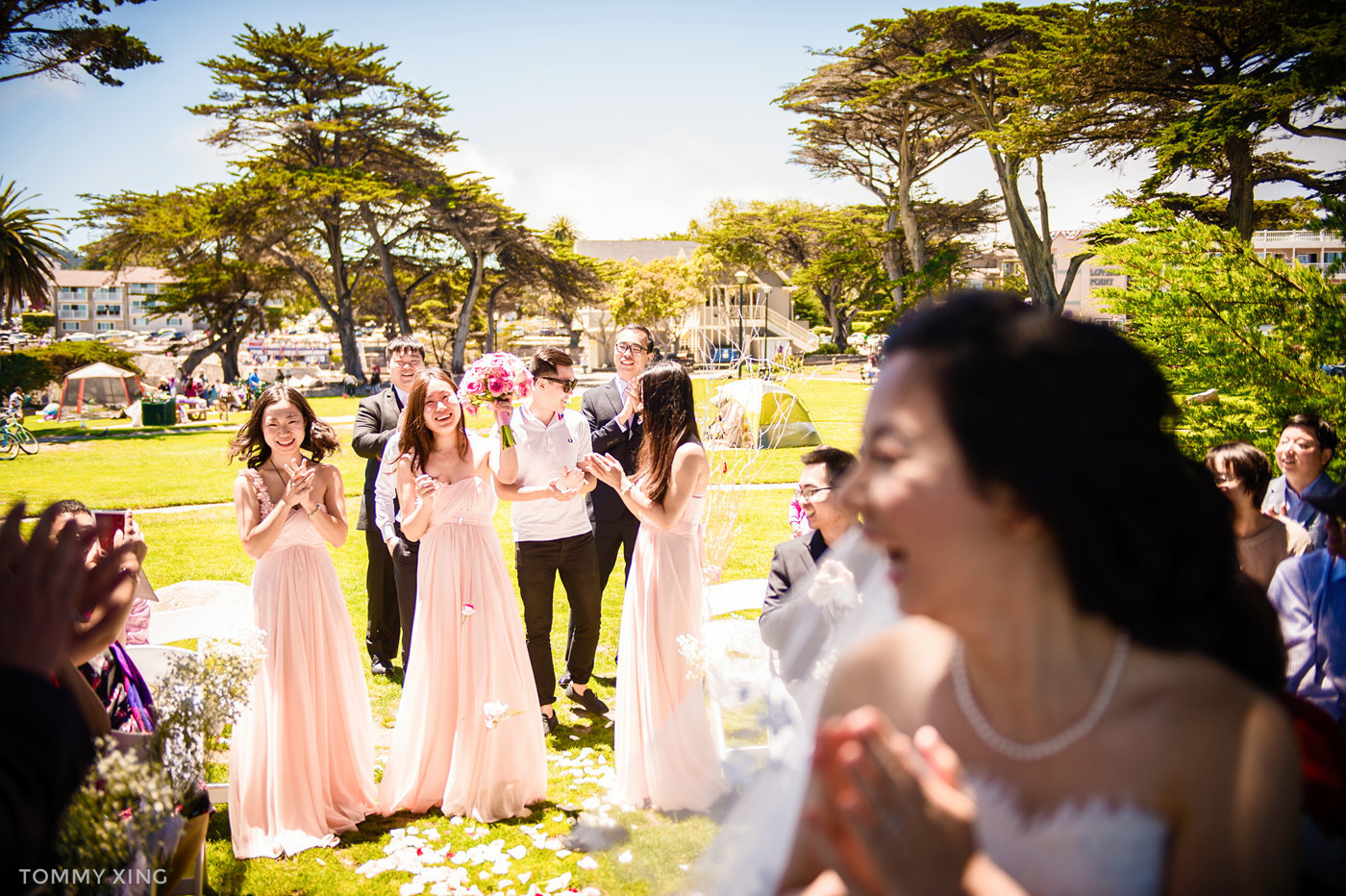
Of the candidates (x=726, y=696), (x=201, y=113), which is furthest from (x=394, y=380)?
(x=201, y=113)

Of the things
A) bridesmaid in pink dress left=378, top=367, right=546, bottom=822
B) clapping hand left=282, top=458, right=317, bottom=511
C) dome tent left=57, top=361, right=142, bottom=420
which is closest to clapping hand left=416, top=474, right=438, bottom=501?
bridesmaid in pink dress left=378, top=367, right=546, bottom=822

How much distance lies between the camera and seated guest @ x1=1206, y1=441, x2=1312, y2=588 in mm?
3648

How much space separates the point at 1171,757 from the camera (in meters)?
0.94

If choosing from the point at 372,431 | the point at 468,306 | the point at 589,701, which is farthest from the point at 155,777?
the point at 468,306

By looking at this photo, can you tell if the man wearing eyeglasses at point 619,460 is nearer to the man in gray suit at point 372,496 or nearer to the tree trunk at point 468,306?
the man in gray suit at point 372,496

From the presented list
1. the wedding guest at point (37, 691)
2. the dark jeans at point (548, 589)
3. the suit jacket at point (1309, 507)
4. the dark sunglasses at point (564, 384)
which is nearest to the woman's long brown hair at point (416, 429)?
the dark sunglasses at point (564, 384)

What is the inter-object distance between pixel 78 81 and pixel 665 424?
23.8 m

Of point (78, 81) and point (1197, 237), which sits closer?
point (1197, 237)

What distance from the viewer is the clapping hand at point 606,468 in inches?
171

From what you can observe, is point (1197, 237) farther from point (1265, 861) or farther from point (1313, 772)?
point (1265, 861)

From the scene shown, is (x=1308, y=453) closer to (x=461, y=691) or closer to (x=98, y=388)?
(x=461, y=691)

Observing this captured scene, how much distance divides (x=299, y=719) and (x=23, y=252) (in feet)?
89.7

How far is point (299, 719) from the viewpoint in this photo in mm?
3951

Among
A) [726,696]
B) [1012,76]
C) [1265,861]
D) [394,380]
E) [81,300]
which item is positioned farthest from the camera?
[81,300]
